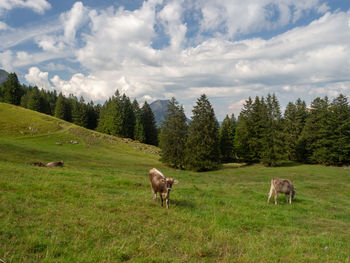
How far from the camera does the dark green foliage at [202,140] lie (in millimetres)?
46219

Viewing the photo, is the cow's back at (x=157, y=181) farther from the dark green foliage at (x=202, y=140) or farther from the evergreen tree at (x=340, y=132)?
the evergreen tree at (x=340, y=132)

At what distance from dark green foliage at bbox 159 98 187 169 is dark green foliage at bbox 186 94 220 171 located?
2.23 m

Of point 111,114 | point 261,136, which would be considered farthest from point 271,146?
point 111,114

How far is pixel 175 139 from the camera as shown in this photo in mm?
50062

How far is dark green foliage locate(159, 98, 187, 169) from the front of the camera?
49281mm

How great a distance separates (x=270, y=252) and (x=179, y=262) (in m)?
3.25

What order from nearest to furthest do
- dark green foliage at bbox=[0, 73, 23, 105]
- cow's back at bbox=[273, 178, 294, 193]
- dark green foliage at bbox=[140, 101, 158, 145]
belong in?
1. cow's back at bbox=[273, 178, 294, 193]
2. dark green foliage at bbox=[140, 101, 158, 145]
3. dark green foliage at bbox=[0, 73, 23, 105]

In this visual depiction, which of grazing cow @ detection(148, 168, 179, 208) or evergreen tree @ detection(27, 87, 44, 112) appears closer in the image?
grazing cow @ detection(148, 168, 179, 208)

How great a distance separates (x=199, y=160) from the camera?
46281 millimetres

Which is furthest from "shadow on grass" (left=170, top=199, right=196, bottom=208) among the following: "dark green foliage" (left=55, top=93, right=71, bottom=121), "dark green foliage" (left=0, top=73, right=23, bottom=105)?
"dark green foliage" (left=0, top=73, right=23, bottom=105)

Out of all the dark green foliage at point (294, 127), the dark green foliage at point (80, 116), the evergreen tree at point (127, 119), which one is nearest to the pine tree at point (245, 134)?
the dark green foliage at point (294, 127)

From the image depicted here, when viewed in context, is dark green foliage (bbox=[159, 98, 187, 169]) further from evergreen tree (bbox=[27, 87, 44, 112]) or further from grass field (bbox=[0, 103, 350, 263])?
evergreen tree (bbox=[27, 87, 44, 112])

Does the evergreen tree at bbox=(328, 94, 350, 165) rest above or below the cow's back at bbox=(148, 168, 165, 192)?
above

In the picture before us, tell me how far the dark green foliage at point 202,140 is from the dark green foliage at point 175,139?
7.30 ft
